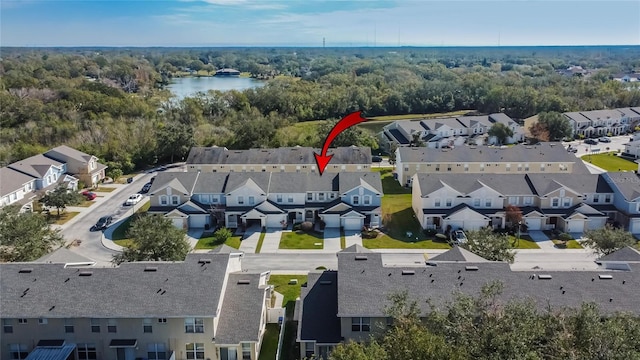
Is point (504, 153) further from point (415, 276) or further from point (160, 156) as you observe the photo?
point (160, 156)

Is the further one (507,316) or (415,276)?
(415,276)

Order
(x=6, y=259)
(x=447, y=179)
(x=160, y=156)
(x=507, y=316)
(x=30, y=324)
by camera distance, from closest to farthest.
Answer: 1. (x=507, y=316)
2. (x=30, y=324)
3. (x=6, y=259)
4. (x=447, y=179)
5. (x=160, y=156)

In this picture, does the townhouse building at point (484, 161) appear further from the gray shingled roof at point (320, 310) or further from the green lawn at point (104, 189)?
the green lawn at point (104, 189)

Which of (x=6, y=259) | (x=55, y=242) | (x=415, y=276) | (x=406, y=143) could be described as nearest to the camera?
(x=415, y=276)

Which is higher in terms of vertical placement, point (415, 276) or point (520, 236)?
point (415, 276)

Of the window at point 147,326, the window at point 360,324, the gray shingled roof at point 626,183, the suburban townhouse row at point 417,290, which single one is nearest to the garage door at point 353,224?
the suburban townhouse row at point 417,290

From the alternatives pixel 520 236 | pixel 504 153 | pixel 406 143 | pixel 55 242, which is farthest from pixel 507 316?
pixel 406 143

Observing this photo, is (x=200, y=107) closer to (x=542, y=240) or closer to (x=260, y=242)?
(x=260, y=242)
